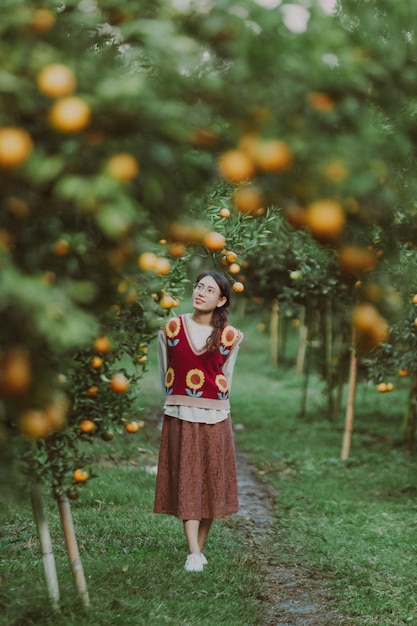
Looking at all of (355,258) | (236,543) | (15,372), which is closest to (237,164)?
(355,258)

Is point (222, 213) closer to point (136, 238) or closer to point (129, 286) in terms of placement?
point (129, 286)

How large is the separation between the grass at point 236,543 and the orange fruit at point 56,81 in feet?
6.98

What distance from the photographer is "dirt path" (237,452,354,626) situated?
3.87 m

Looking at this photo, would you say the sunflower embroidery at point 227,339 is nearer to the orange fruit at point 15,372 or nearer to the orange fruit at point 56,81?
the orange fruit at point 15,372

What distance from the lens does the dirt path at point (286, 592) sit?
387 centimetres

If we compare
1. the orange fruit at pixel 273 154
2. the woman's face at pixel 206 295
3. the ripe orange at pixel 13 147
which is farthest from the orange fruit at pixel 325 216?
the woman's face at pixel 206 295

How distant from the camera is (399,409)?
10883 mm

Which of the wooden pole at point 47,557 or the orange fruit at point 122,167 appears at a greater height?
the orange fruit at point 122,167

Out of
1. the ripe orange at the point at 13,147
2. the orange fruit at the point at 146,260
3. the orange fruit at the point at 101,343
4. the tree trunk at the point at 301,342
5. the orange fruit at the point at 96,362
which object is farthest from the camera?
the tree trunk at the point at 301,342

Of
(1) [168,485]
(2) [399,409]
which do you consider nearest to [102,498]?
(1) [168,485]

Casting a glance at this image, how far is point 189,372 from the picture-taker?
4.39 m

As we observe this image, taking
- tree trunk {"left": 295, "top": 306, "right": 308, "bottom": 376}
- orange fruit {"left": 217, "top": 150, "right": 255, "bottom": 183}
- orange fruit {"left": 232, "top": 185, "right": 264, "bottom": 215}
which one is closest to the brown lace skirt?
orange fruit {"left": 232, "top": 185, "right": 264, "bottom": 215}

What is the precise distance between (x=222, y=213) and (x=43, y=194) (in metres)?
2.09

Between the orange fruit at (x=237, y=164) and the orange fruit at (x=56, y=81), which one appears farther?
the orange fruit at (x=237, y=164)
